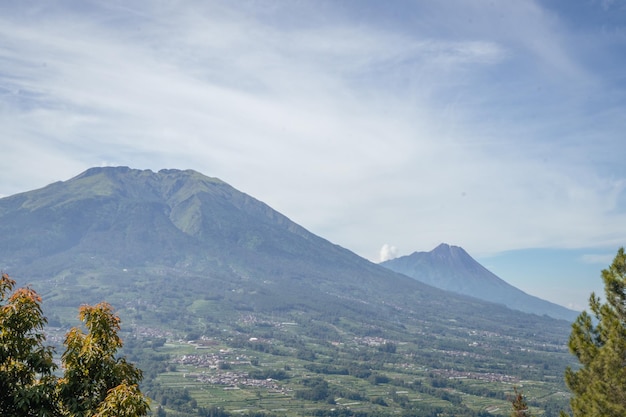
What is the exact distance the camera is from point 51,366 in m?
6.62

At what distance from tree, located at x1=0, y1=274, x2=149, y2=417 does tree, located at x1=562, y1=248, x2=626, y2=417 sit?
11552 millimetres

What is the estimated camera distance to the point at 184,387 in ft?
254

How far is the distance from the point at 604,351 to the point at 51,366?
12893mm

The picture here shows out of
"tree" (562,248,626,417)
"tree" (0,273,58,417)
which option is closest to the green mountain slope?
"tree" (562,248,626,417)

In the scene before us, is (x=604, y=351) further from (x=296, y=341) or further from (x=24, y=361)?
(x=296, y=341)

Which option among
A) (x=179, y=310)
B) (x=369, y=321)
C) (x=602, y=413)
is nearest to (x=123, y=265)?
(x=179, y=310)

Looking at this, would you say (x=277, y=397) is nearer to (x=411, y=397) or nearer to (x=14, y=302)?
(x=411, y=397)

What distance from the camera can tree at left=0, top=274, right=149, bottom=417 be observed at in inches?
243

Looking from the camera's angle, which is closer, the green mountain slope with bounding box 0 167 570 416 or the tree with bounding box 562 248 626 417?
the tree with bounding box 562 248 626 417

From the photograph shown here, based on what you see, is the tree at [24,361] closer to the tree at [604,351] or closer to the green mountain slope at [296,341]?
the tree at [604,351]

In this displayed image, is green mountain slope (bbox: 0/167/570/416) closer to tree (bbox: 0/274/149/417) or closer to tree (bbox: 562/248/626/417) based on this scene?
tree (bbox: 562/248/626/417)

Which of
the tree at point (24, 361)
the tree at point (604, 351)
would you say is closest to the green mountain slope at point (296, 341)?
the tree at point (604, 351)

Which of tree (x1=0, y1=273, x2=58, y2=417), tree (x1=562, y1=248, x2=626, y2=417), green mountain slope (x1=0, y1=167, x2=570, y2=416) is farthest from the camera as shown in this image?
green mountain slope (x1=0, y1=167, x2=570, y2=416)

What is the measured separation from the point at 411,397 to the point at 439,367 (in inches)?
1249
